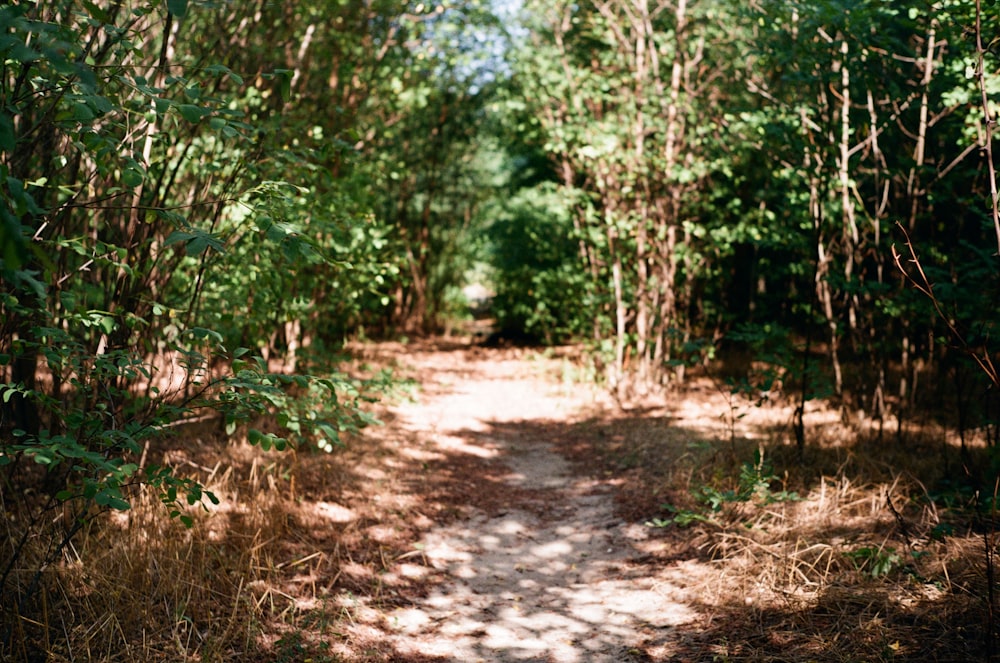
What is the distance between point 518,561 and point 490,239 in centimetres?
1072

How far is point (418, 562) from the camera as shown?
500cm

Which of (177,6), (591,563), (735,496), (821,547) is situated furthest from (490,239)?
(177,6)

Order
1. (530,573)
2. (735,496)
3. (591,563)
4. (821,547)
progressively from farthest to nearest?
(735,496)
(591,563)
(530,573)
(821,547)

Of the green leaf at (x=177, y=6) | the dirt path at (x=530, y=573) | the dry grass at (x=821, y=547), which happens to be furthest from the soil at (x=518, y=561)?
the green leaf at (x=177, y=6)

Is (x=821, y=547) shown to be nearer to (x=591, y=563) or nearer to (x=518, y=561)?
(x=591, y=563)

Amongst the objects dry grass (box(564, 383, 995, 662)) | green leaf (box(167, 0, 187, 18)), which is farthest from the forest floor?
green leaf (box(167, 0, 187, 18))

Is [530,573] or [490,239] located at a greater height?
[490,239]

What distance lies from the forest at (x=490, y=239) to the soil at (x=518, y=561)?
18.8 inches

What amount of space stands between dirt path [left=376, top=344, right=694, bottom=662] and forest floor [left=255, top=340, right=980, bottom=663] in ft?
0.05

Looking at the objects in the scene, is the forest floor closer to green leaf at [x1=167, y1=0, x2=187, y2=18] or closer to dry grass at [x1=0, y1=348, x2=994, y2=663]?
dry grass at [x1=0, y1=348, x2=994, y2=663]

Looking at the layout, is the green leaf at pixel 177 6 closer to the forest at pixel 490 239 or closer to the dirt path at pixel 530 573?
the forest at pixel 490 239

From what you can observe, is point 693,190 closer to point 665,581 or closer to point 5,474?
point 665,581

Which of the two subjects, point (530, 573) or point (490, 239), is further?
point (490, 239)

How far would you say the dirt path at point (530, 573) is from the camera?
12.9ft
